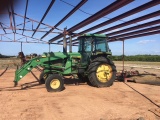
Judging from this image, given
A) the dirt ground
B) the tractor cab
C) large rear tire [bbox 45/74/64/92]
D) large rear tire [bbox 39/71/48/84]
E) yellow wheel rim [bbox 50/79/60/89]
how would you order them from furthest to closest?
large rear tire [bbox 39/71/48/84] → the tractor cab → yellow wheel rim [bbox 50/79/60/89] → large rear tire [bbox 45/74/64/92] → the dirt ground

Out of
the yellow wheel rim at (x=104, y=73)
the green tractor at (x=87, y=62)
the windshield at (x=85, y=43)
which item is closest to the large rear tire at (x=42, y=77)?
the green tractor at (x=87, y=62)

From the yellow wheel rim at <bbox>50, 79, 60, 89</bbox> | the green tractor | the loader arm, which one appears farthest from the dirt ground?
the green tractor

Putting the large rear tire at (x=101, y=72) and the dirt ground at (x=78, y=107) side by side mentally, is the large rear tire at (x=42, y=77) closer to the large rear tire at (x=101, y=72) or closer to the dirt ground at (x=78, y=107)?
the large rear tire at (x=101, y=72)

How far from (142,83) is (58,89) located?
5128 mm

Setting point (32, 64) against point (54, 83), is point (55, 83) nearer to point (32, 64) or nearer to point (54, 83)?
point (54, 83)

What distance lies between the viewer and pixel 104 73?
32.7 feet

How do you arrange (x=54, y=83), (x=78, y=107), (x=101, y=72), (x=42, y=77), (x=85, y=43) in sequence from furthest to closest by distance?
(x=42, y=77) → (x=85, y=43) → (x=101, y=72) → (x=54, y=83) → (x=78, y=107)

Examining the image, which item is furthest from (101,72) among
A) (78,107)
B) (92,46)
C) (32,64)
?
(78,107)

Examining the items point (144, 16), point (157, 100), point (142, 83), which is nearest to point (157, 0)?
point (144, 16)

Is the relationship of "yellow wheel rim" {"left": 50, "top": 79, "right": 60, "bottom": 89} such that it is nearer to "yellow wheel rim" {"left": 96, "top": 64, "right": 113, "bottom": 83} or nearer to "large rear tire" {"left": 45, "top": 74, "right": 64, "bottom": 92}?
"large rear tire" {"left": 45, "top": 74, "right": 64, "bottom": 92}

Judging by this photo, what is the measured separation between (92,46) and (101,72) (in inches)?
54.7

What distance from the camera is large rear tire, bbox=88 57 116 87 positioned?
961 centimetres

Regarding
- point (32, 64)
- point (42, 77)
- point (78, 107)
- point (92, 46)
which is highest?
point (92, 46)

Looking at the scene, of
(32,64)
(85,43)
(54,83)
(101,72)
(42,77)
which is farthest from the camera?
(42,77)
